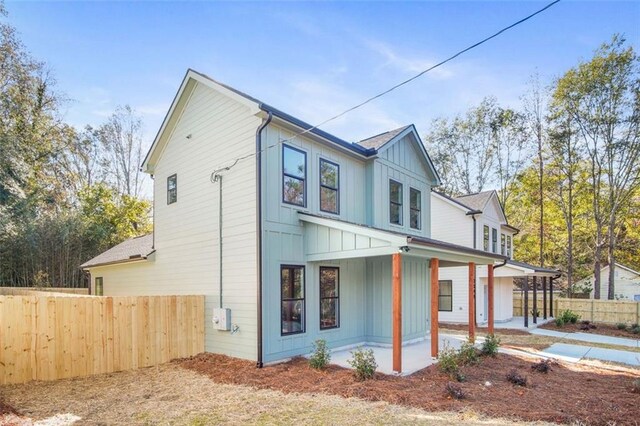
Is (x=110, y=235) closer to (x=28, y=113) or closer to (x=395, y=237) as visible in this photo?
(x=28, y=113)

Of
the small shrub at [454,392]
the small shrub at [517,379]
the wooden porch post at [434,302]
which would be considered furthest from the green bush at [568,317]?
the small shrub at [454,392]

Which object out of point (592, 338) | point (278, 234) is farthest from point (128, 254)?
point (592, 338)

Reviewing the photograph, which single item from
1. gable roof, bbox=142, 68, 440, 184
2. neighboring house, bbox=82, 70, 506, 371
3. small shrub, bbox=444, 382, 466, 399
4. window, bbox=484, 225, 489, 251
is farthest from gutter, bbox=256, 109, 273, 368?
window, bbox=484, 225, 489, 251

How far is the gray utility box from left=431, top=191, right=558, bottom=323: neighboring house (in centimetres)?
1278

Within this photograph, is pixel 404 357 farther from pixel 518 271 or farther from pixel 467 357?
pixel 518 271

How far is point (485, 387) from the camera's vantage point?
6828 millimetres

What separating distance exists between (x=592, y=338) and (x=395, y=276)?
10.9 meters

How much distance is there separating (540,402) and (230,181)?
732 centimetres

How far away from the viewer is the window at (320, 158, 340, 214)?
10.2 m

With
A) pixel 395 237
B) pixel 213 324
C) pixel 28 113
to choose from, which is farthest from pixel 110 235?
pixel 395 237

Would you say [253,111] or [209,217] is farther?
[209,217]

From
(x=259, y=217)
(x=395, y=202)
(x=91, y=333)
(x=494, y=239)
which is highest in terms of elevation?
(x=395, y=202)

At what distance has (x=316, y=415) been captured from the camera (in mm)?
5418

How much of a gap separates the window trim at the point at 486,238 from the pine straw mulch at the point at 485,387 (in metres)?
11.3
